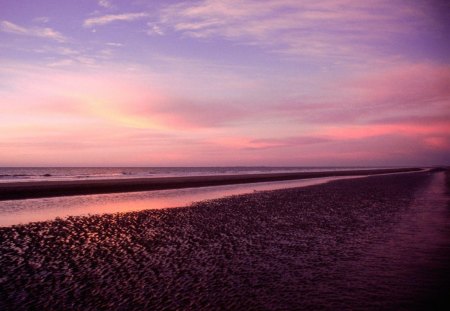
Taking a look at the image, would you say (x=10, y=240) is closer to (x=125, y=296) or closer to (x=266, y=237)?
(x=125, y=296)

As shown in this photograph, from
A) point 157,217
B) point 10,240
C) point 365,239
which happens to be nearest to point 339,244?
point 365,239

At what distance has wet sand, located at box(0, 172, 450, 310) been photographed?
9492mm

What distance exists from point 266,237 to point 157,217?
9867 millimetres

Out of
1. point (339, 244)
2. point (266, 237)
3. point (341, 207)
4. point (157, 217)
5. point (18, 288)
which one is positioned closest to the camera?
point (18, 288)

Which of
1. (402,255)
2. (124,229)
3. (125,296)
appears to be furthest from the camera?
(124,229)

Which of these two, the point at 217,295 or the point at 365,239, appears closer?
the point at 217,295

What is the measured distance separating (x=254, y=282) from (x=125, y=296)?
12.5ft

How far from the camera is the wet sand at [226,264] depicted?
9492 mm

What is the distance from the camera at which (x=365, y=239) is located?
56.8ft

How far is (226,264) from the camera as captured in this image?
13.3 metres

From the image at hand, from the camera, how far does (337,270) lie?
1221cm

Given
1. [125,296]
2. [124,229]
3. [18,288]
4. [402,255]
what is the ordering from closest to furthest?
[125,296]
[18,288]
[402,255]
[124,229]

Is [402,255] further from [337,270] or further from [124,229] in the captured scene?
[124,229]

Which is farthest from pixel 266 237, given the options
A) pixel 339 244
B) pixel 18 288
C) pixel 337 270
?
pixel 18 288
